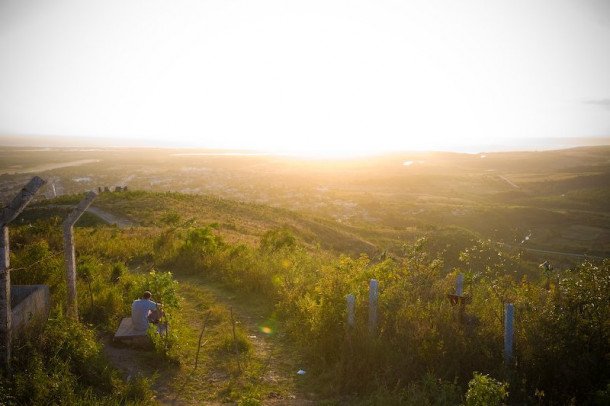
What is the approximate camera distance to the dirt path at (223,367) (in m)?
6.09

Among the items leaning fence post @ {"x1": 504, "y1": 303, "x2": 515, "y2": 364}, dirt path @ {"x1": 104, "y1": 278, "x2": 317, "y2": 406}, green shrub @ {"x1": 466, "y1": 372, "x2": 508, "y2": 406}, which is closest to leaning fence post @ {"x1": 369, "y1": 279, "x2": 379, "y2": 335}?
dirt path @ {"x1": 104, "y1": 278, "x2": 317, "y2": 406}

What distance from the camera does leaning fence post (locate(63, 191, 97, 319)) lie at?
712cm

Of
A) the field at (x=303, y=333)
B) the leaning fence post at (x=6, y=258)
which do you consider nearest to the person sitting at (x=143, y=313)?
the field at (x=303, y=333)

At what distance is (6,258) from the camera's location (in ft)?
16.8

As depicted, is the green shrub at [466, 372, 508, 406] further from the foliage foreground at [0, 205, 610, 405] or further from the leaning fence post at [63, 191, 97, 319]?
the leaning fence post at [63, 191, 97, 319]

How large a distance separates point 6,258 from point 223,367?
13.0 feet

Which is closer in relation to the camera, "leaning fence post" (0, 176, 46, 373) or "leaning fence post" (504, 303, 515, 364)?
"leaning fence post" (0, 176, 46, 373)

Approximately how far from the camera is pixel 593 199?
240 ft

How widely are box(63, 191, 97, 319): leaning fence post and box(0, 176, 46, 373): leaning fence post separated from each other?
1810 mm

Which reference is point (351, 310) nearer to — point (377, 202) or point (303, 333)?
point (303, 333)

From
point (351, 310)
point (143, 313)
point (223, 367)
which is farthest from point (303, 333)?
point (143, 313)

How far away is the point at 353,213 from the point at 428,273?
51432 millimetres

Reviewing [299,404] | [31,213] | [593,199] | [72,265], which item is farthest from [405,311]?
[593,199]

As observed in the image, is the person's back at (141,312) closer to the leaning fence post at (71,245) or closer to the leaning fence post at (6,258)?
the leaning fence post at (71,245)
